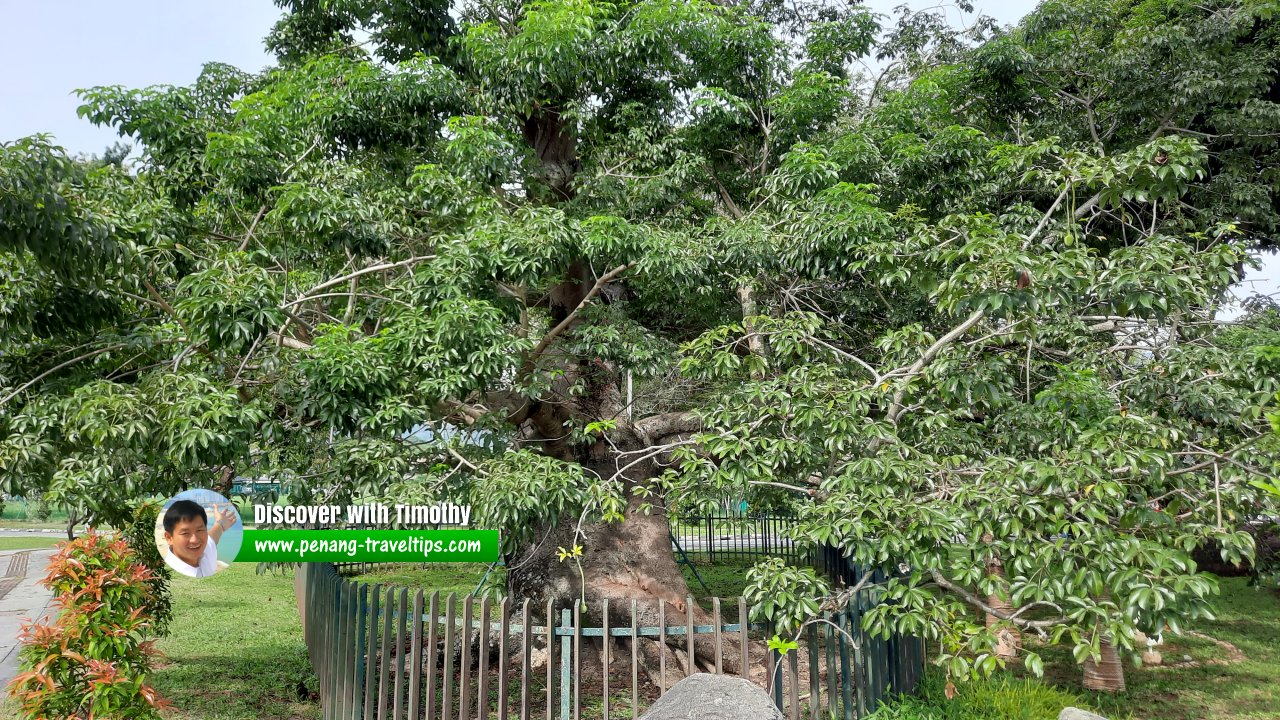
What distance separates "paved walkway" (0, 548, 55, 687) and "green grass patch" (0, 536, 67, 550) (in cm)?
138

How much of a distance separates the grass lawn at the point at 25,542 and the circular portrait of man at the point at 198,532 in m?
22.3

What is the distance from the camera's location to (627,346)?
7.37 meters

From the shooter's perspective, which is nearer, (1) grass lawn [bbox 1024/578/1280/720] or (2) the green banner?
(2) the green banner

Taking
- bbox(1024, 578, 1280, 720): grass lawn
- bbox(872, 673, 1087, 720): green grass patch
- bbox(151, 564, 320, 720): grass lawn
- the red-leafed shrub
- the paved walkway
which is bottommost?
bbox(1024, 578, 1280, 720): grass lawn

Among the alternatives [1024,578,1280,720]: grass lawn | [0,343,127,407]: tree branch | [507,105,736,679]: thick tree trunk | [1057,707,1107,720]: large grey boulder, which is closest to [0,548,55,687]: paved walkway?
[0,343,127,407]: tree branch

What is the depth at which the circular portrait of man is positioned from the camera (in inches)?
242

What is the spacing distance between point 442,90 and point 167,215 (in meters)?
2.92

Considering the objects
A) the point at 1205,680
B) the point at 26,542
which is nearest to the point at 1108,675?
the point at 1205,680

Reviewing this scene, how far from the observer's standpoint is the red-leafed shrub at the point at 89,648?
4539 mm

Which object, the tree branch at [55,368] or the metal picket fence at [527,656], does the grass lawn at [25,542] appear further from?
the metal picket fence at [527,656]

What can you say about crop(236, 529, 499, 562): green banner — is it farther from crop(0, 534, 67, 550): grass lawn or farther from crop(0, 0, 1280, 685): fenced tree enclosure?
crop(0, 534, 67, 550): grass lawn

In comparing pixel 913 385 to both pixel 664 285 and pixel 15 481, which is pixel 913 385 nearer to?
pixel 664 285

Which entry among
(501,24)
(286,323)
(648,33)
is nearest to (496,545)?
(286,323)

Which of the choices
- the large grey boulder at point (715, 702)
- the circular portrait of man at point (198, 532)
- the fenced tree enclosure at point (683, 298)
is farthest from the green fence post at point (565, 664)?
the circular portrait of man at point (198, 532)
